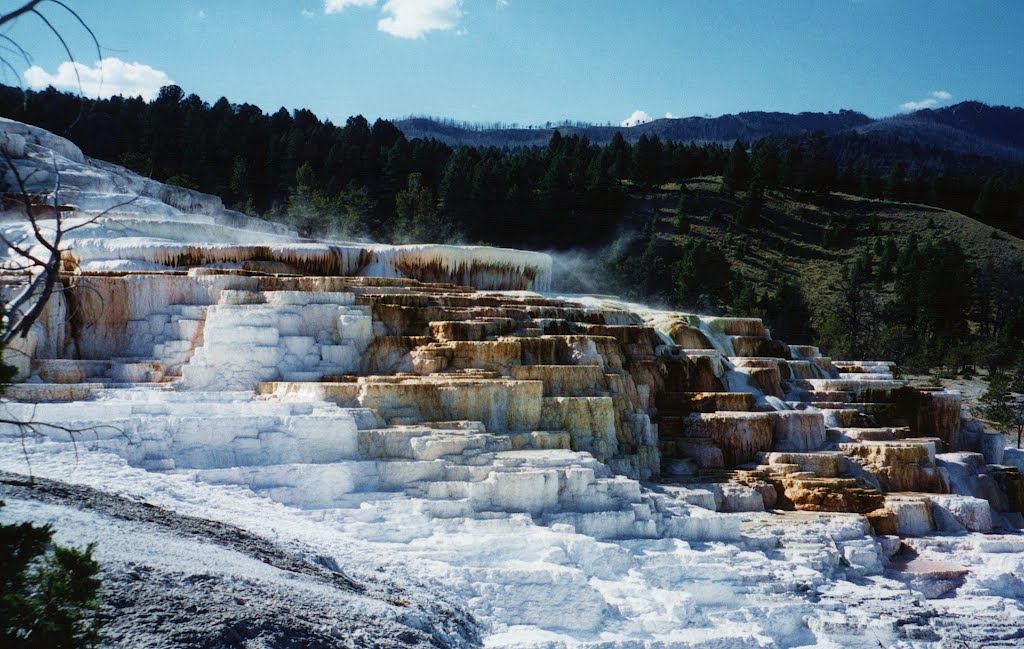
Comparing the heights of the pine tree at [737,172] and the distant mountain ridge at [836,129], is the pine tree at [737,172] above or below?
below

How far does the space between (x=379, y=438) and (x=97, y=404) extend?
2.95m

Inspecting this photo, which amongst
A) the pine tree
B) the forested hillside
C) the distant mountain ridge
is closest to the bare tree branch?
the forested hillside

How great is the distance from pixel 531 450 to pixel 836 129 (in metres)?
148

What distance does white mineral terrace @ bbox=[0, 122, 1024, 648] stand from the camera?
922 centimetres

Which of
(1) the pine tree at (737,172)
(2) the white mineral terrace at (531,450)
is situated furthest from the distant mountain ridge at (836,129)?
(2) the white mineral terrace at (531,450)

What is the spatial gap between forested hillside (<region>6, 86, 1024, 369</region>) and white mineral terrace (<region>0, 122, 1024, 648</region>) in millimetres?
16482

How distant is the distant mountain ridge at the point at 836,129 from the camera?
121188 millimetres

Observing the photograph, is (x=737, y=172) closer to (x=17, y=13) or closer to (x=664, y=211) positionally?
(x=664, y=211)

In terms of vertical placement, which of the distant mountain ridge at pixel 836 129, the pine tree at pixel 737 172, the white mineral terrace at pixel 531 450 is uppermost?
the distant mountain ridge at pixel 836 129

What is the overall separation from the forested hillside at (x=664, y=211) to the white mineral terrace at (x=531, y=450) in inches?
649

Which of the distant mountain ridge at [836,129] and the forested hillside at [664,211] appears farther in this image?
the distant mountain ridge at [836,129]

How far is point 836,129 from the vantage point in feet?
487

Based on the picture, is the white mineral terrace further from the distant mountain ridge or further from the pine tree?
the distant mountain ridge

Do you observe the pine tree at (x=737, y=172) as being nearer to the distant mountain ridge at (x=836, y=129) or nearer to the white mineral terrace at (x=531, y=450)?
the white mineral terrace at (x=531, y=450)
